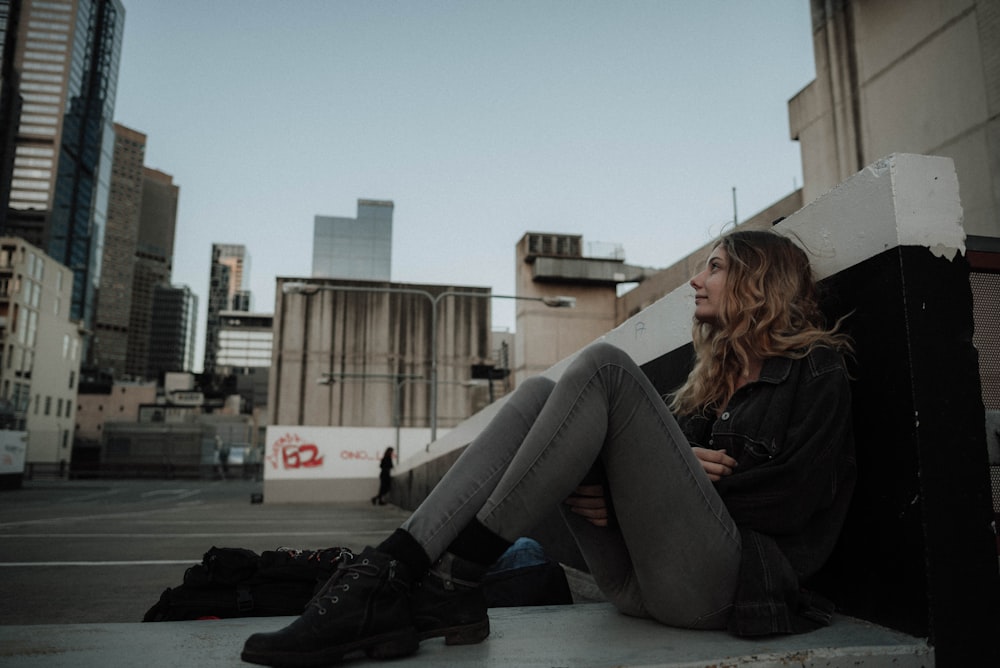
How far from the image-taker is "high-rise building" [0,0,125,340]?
111 meters

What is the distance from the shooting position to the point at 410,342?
31.1 m

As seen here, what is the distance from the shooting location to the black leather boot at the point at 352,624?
1.49m

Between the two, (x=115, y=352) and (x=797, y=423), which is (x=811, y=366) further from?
(x=115, y=352)

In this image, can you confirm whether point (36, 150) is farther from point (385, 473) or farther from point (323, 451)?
point (385, 473)

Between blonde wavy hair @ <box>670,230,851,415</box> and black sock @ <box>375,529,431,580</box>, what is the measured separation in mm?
1024

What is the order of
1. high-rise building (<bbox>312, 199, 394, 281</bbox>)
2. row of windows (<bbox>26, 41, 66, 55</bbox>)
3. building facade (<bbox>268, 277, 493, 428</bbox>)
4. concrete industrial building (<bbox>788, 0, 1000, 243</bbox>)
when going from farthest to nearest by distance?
high-rise building (<bbox>312, 199, 394, 281</bbox>)
row of windows (<bbox>26, 41, 66, 55</bbox>)
building facade (<bbox>268, 277, 493, 428</bbox>)
concrete industrial building (<bbox>788, 0, 1000, 243</bbox>)

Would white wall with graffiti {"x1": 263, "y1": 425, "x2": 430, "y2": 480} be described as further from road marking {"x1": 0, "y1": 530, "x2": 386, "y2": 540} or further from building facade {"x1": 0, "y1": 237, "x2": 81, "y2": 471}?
building facade {"x1": 0, "y1": 237, "x2": 81, "y2": 471}

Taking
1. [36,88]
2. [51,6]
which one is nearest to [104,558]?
[36,88]

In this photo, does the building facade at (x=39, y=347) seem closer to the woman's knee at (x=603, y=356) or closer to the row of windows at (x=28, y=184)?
the woman's knee at (x=603, y=356)

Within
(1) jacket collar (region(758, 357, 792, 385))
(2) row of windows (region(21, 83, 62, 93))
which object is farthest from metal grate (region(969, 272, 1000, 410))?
(2) row of windows (region(21, 83, 62, 93))

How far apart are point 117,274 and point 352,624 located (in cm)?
18615

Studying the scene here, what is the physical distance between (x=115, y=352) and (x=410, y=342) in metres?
160

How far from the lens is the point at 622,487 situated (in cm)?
171

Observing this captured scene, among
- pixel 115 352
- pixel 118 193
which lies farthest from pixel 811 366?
pixel 118 193
